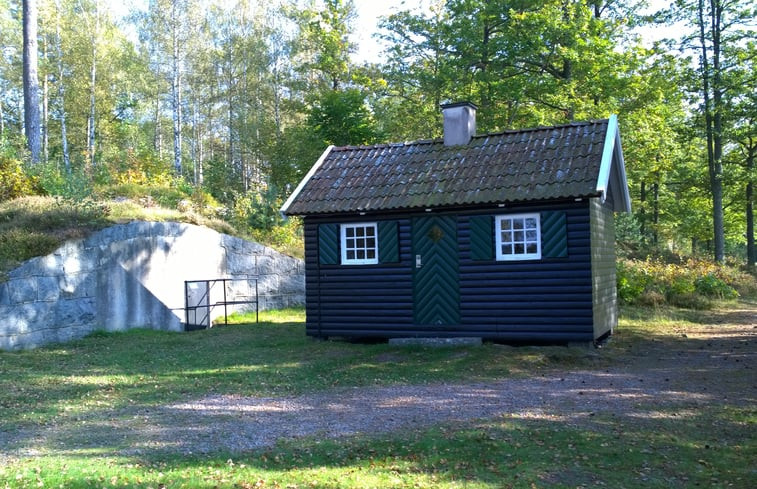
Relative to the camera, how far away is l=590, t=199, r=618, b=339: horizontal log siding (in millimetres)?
12539

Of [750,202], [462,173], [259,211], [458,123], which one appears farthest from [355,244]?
[750,202]

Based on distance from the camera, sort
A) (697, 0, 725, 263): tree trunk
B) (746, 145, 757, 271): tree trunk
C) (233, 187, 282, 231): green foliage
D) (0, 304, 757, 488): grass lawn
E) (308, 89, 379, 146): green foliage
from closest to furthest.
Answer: (0, 304, 757, 488): grass lawn < (233, 187, 282, 231): green foliage < (697, 0, 725, 263): tree trunk < (308, 89, 379, 146): green foliage < (746, 145, 757, 271): tree trunk

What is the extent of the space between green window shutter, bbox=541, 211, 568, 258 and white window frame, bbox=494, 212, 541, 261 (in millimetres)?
115

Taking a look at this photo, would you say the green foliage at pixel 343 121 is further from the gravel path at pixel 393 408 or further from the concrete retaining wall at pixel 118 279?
the gravel path at pixel 393 408

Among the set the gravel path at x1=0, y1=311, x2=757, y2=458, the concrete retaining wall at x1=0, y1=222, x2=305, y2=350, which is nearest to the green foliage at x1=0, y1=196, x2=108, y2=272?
the concrete retaining wall at x1=0, y1=222, x2=305, y2=350

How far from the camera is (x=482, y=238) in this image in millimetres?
12930

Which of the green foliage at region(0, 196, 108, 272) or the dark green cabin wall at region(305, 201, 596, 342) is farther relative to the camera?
the green foliage at region(0, 196, 108, 272)

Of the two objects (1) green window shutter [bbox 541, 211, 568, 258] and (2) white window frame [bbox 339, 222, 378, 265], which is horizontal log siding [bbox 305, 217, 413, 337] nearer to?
(2) white window frame [bbox 339, 222, 378, 265]

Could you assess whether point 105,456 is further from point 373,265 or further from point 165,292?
point 165,292

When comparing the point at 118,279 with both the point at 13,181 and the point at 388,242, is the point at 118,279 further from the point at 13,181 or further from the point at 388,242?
the point at 388,242

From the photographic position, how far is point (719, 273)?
Answer: 78.4 ft

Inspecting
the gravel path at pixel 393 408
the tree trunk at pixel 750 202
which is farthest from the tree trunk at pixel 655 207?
the gravel path at pixel 393 408

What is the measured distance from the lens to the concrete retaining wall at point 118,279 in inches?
539

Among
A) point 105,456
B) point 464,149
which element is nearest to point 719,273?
point 464,149
